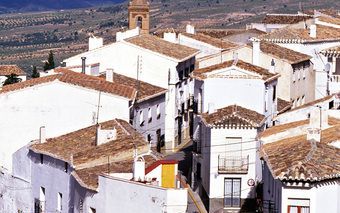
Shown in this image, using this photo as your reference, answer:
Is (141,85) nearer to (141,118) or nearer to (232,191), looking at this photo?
(141,118)

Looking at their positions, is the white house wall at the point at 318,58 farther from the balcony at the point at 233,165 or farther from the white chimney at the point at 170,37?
the balcony at the point at 233,165

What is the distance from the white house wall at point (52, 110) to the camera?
5119 centimetres

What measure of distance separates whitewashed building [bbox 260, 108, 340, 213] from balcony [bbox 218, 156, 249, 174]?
7.14 metres

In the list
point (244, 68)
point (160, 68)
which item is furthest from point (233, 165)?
point (160, 68)

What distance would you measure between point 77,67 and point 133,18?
22.1m

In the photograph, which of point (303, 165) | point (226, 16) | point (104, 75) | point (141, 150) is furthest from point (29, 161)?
point (226, 16)

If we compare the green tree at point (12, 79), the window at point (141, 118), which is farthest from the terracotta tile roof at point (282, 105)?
the green tree at point (12, 79)

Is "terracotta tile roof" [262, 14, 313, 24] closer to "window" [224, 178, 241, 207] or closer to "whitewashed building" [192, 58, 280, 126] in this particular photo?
"whitewashed building" [192, 58, 280, 126]

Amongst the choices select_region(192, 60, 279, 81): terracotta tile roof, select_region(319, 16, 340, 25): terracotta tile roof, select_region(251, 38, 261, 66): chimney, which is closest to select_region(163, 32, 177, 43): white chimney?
select_region(251, 38, 261, 66): chimney

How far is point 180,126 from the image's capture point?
6297cm

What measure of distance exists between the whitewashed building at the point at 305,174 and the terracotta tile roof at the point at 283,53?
2557cm

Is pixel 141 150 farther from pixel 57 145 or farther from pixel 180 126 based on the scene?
pixel 180 126

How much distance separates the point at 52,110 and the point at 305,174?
63.2 feet

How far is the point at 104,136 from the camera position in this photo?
149 ft
